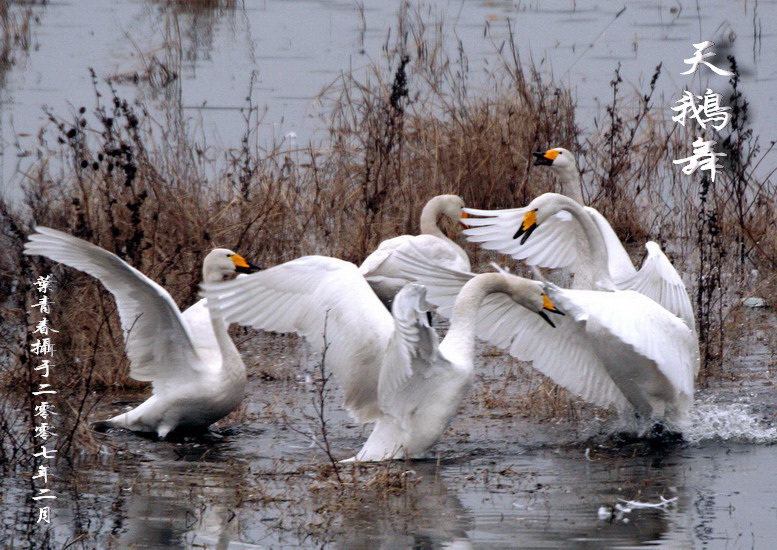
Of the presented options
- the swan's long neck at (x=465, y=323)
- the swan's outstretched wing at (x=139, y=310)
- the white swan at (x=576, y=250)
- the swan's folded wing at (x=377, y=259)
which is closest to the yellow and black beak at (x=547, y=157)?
the white swan at (x=576, y=250)

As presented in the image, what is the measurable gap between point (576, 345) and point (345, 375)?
55.0 inches

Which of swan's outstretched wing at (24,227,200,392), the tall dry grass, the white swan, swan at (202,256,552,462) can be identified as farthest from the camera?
the tall dry grass

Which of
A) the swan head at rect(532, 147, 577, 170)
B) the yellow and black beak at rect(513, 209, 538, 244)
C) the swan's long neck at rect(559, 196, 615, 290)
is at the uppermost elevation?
the swan head at rect(532, 147, 577, 170)

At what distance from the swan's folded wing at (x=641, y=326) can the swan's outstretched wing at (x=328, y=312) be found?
91 cm

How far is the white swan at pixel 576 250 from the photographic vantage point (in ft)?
26.1

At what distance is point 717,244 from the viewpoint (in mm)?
8820

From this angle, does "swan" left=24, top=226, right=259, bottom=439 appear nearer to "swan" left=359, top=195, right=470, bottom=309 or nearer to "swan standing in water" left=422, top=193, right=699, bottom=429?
"swan standing in water" left=422, top=193, right=699, bottom=429

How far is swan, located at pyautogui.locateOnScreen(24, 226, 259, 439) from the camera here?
704cm

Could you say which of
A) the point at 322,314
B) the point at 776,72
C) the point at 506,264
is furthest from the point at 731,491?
the point at 776,72

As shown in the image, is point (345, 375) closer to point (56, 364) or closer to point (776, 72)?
point (56, 364)

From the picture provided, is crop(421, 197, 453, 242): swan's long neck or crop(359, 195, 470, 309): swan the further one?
crop(421, 197, 453, 242): swan's long neck

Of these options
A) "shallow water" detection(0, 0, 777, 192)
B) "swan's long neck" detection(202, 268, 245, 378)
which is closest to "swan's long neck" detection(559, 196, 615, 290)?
"swan's long neck" detection(202, 268, 245, 378)

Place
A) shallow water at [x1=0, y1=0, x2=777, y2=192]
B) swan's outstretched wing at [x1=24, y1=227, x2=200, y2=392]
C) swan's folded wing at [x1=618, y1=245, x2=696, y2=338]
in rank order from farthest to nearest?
1. shallow water at [x1=0, y1=0, x2=777, y2=192]
2. swan's folded wing at [x1=618, y1=245, x2=696, y2=338]
3. swan's outstretched wing at [x1=24, y1=227, x2=200, y2=392]

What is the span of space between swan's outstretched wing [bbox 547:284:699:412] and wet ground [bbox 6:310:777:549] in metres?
0.43
